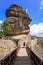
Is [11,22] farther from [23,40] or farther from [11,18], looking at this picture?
[23,40]

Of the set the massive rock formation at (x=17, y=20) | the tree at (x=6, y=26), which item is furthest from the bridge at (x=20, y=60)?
the massive rock formation at (x=17, y=20)

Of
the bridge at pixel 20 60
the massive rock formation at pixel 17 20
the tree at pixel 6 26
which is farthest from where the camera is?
the massive rock formation at pixel 17 20

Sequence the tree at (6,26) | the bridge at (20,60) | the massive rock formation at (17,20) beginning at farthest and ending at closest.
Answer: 1. the massive rock formation at (17,20)
2. the tree at (6,26)
3. the bridge at (20,60)

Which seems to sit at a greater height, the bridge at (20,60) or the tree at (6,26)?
the tree at (6,26)

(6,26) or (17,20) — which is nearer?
(6,26)

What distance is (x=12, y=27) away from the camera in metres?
65.0

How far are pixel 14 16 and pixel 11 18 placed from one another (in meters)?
2.79

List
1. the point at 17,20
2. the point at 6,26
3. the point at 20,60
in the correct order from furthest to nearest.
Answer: the point at 17,20
the point at 6,26
the point at 20,60

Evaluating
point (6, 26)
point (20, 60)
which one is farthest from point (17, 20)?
point (20, 60)

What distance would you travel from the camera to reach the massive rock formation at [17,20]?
65062 mm

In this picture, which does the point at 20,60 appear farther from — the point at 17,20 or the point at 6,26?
the point at 17,20

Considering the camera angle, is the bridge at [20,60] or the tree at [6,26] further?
the tree at [6,26]

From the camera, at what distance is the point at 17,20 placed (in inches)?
2606

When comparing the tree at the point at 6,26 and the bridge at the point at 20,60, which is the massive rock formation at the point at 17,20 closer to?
→ the tree at the point at 6,26
